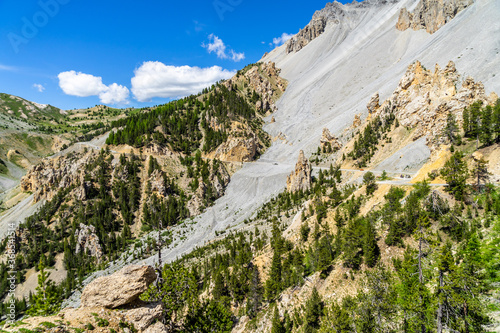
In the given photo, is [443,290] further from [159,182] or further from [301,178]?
[159,182]

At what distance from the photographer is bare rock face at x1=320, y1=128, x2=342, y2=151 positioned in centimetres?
9535

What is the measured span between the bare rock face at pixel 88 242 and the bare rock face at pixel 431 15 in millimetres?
181608

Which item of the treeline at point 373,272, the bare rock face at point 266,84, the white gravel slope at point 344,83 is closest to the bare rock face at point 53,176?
the white gravel slope at point 344,83

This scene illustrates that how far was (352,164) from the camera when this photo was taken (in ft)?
240

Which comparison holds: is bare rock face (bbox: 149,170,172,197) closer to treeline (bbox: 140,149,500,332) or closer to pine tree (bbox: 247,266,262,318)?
treeline (bbox: 140,149,500,332)

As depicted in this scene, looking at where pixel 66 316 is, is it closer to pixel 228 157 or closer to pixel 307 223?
pixel 307 223

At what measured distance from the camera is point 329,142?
98.0 metres

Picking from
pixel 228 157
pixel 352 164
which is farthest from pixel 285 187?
pixel 228 157

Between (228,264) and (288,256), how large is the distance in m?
16.5

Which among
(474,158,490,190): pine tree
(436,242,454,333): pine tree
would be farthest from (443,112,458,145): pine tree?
(436,242,454,333): pine tree

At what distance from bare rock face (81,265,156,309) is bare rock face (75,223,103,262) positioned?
74245 mm

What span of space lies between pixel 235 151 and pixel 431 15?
432ft

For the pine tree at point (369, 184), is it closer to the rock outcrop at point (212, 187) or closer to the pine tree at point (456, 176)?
the pine tree at point (456, 176)

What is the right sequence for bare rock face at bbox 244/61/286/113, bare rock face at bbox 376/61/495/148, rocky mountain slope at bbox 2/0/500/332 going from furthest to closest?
bare rock face at bbox 244/61/286/113
bare rock face at bbox 376/61/495/148
rocky mountain slope at bbox 2/0/500/332
